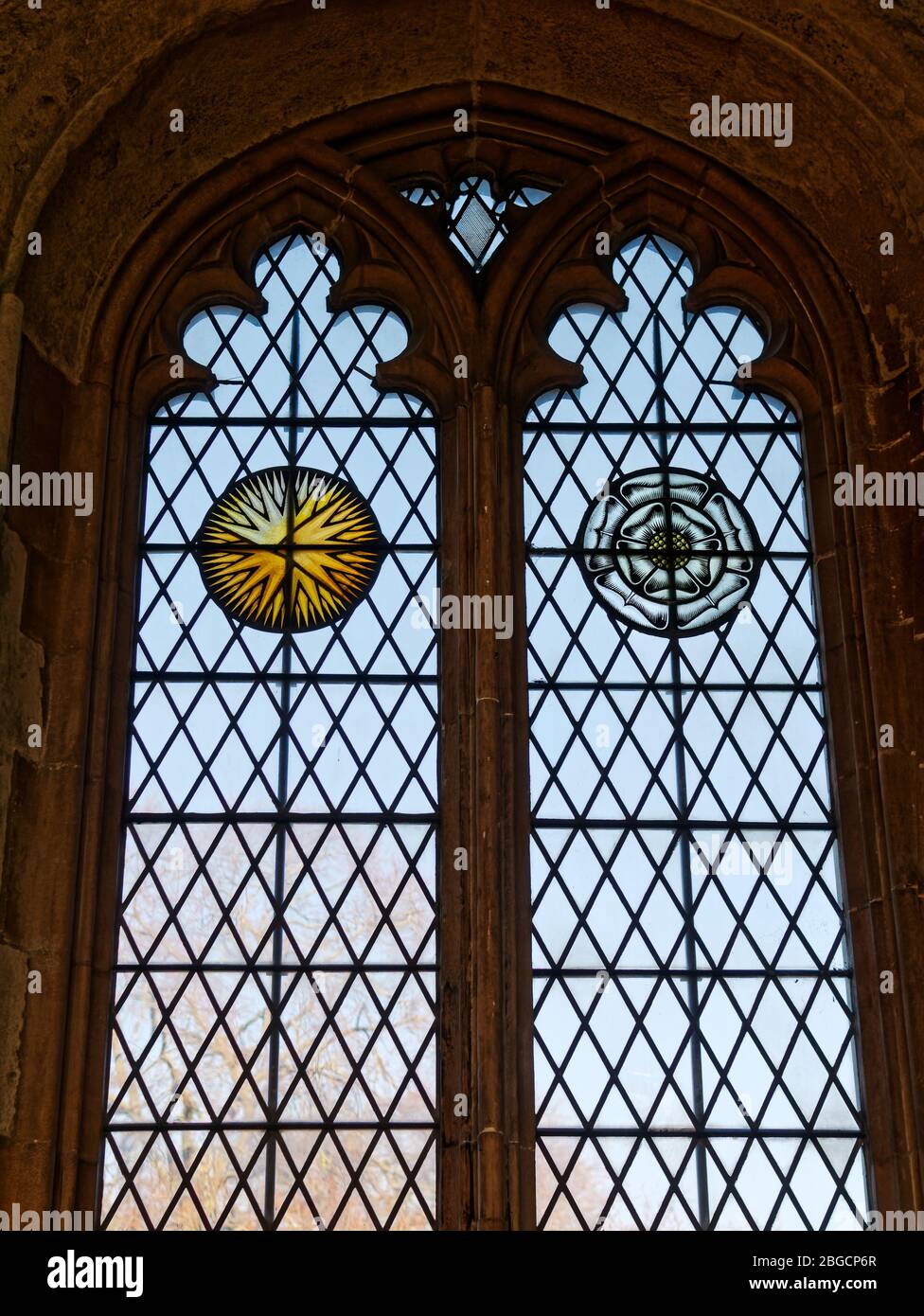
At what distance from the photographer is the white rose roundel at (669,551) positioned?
7.16 m

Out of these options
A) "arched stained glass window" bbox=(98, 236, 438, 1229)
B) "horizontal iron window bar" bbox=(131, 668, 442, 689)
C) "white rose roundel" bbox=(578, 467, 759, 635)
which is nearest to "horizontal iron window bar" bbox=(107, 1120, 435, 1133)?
"arched stained glass window" bbox=(98, 236, 438, 1229)

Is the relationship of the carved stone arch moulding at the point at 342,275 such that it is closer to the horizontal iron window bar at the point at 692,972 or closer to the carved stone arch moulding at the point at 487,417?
the carved stone arch moulding at the point at 487,417

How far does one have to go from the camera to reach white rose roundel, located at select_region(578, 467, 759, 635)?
716 cm

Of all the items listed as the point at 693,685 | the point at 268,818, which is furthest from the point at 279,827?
the point at 693,685

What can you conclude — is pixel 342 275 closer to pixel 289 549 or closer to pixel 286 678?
pixel 289 549

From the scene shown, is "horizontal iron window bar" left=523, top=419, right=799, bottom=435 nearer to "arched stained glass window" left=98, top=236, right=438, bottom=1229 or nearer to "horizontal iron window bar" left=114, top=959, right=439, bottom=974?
"arched stained glass window" left=98, top=236, right=438, bottom=1229

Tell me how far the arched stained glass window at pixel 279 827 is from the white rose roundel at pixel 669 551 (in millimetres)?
622

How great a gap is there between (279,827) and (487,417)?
1.65 meters

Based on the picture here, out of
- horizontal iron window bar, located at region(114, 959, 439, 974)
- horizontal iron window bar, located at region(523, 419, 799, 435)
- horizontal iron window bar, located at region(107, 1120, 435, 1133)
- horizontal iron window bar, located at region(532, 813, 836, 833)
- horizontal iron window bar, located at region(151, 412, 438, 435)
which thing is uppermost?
horizontal iron window bar, located at region(151, 412, 438, 435)

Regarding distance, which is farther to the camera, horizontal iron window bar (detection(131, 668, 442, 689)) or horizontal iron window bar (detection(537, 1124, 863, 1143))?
horizontal iron window bar (detection(131, 668, 442, 689))

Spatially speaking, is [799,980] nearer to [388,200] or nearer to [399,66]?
[388,200]

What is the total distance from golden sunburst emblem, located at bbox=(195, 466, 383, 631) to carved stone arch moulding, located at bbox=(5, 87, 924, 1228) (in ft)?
0.99

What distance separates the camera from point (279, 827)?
22.0ft
